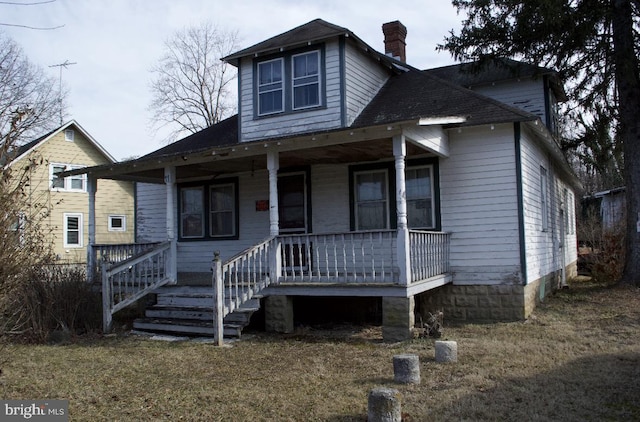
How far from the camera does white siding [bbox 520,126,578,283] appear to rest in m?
10.9

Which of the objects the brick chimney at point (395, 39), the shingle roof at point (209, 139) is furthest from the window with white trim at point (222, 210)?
the brick chimney at point (395, 39)

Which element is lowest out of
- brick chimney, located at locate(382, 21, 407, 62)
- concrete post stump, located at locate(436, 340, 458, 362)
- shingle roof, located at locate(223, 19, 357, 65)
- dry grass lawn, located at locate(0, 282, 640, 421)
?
dry grass lawn, located at locate(0, 282, 640, 421)

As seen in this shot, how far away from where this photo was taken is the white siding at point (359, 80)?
38.7 feet

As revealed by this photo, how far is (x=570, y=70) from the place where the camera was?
46.7ft

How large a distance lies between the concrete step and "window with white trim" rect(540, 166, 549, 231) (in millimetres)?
7477

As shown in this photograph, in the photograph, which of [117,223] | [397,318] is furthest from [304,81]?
[117,223]

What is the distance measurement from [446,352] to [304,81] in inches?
279

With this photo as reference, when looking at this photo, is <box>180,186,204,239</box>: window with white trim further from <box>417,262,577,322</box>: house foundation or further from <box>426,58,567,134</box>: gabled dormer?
<box>426,58,567,134</box>: gabled dormer

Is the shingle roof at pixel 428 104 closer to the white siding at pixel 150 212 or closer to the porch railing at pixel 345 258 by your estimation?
the porch railing at pixel 345 258

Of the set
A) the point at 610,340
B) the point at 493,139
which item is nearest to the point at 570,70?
the point at 493,139

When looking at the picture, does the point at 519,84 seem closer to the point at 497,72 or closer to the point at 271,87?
the point at 497,72

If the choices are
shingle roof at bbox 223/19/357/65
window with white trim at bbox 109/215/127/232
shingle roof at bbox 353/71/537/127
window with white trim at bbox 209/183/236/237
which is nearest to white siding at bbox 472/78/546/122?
shingle roof at bbox 353/71/537/127

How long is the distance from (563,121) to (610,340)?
31.1 feet

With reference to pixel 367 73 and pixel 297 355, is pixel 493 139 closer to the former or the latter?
pixel 367 73
